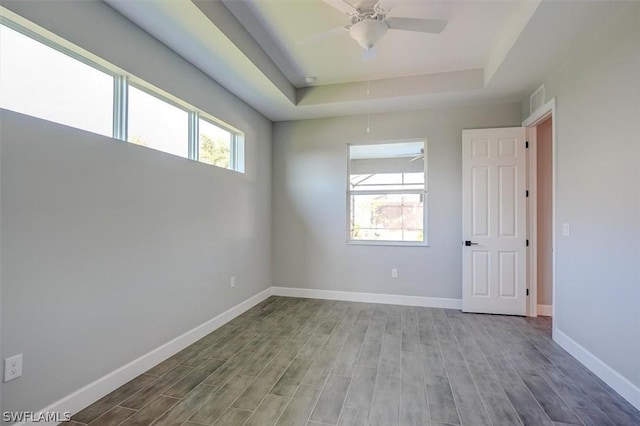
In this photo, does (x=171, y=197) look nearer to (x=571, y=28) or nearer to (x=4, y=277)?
(x=4, y=277)

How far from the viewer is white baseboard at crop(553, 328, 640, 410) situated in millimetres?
1942

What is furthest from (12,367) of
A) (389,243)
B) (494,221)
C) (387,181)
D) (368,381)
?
(494,221)

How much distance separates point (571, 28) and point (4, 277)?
13.3 ft

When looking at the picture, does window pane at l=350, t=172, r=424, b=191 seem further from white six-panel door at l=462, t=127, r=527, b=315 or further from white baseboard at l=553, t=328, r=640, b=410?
white baseboard at l=553, t=328, r=640, b=410

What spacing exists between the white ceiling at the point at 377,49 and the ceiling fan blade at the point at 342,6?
1.45 feet

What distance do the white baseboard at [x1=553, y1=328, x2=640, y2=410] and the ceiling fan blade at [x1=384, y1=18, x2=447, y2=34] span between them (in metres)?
2.75

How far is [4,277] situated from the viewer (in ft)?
4.97

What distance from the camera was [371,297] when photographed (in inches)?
169

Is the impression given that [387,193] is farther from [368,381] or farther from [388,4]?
[368,381]

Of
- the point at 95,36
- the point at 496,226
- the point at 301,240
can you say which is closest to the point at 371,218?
the point at 301,240

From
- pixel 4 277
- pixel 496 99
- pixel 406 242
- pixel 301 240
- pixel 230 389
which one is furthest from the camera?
pixel 301 240

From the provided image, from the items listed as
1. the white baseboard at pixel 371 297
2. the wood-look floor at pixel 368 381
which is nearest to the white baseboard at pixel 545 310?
the wood-look floor at pixel 368 381

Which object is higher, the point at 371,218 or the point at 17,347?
the point at 371,218

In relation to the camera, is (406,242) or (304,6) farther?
(406,242)
